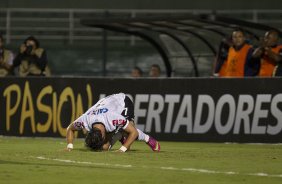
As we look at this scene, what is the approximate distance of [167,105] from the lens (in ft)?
68.1

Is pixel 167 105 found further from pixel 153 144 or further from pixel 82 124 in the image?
pixel 82 124

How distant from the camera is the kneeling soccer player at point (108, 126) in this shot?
15586 millimetres

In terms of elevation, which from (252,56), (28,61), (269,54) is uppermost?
(269,54)

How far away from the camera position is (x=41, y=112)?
21594 mm

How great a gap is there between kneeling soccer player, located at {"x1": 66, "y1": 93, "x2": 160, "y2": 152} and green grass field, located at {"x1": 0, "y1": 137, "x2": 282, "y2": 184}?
0.62ft

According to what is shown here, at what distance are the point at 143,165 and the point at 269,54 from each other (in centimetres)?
716

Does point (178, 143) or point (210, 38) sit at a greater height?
point (210, 38)

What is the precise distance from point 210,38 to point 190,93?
2287 mm

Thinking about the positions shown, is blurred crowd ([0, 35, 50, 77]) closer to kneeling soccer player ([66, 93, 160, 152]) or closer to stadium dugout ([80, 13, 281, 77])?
stadium dugout ([80, 13, 281, 77])

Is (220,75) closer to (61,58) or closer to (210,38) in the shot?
(210,38)

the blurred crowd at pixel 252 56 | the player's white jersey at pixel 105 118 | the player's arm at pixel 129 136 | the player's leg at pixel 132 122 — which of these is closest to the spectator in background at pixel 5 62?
the blurred crowd at pixel 252 56

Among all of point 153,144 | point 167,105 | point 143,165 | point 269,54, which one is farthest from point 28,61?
point 143,165

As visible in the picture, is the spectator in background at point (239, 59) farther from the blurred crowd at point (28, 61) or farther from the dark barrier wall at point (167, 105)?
the blurred crowd at point (28, 61)

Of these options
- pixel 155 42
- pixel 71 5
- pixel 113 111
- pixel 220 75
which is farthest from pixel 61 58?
pixel 113 111
